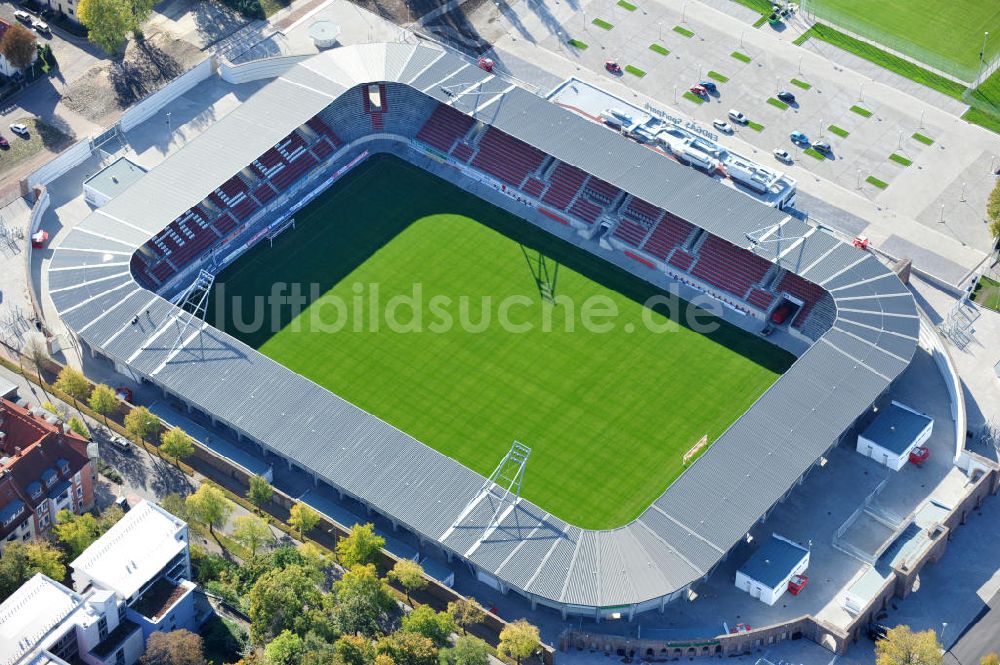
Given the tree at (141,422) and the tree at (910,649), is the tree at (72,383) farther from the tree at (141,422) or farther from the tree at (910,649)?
the tree at (910,649)

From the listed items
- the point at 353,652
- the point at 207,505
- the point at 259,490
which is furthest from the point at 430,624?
the point at 207,505

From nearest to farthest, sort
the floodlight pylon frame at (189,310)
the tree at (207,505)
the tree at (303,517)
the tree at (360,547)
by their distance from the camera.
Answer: the tree at (360,547) → the tree at (207,505) → the tree at (303,517) → the floodlight pylon frame at (189,310)

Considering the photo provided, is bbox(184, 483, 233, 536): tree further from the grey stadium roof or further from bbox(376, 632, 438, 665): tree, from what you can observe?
bbox(376, 632, 438, 665): tree

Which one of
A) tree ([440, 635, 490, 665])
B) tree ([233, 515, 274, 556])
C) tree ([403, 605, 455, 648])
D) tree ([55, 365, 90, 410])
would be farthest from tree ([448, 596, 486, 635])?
tree ([55, 365, 90, 410])

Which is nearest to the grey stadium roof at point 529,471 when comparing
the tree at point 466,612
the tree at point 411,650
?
the tree at point 466,612

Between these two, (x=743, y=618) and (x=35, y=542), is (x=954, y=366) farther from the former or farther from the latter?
(x=35, y=542)
